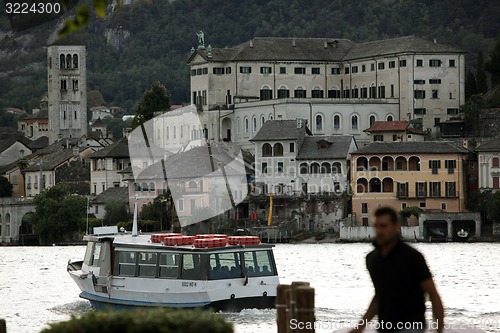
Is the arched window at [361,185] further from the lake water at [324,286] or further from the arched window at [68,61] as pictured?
the arched window at [68,61]

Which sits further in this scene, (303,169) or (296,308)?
(303,169)

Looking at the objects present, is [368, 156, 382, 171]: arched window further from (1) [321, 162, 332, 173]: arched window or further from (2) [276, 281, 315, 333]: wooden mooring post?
(2) [276, 281, 315, 333]: wooden mooring post

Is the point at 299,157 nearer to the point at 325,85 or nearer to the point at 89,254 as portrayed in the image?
the point at 325,85

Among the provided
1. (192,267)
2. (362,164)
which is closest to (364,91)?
(362,164)

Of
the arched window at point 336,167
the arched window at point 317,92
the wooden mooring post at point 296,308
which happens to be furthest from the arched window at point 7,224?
the wooden mooring post at point 296,308

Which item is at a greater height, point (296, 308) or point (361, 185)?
point (361, 185)

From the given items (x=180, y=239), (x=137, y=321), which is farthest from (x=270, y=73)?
(x=137, y=321)

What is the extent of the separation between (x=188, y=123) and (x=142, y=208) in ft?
46.1

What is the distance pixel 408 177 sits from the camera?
338 feet

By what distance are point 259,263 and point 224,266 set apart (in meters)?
0.96

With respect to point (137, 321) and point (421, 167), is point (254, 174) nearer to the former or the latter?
point (421, 167)

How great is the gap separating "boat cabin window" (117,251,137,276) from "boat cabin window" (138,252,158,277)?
0.25m

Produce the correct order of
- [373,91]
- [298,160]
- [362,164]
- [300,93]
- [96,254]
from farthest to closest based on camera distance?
[300,93] < [373,91] < [298,160] < [362,164] < [96,254]

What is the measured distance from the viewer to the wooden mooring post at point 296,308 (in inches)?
762
